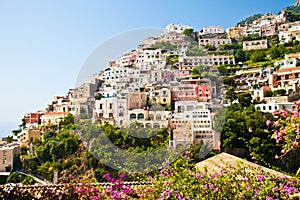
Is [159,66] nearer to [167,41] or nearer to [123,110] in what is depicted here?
[167,41]

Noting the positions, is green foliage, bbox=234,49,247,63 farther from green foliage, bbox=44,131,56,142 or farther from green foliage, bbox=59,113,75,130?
green foliage, bbox=44,131,56,142

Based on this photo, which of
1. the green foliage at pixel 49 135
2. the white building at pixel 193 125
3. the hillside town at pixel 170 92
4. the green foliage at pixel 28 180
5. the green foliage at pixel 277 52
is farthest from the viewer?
the green foliage at pixel 277 52

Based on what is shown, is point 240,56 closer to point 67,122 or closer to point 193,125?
point 193,125

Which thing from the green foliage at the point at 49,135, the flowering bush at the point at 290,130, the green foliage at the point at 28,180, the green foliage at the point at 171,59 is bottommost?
the green foliage at the point at 28,180

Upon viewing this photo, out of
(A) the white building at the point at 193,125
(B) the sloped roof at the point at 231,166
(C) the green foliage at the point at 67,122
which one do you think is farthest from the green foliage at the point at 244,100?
(B) the sloped roof at the point at 231,166

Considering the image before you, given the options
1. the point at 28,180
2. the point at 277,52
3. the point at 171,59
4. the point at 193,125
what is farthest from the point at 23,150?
the point at 277,52

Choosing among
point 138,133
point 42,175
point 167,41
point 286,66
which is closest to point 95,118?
→ point 138,133

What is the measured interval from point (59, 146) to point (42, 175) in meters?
1.59

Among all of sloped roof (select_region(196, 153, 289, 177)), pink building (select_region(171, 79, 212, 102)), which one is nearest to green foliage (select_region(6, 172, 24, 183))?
pink building (select_region(171, 79, 212, 102))

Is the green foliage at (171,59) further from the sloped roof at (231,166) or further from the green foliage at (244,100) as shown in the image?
the sloped roof at (231,166)

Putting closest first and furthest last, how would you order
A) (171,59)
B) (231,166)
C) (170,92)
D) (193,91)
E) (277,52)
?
1. (231,166)
2. (193,91)
3. (170,92)
4. (171,59)
5. (277,52)

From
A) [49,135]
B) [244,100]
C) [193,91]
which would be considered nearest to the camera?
[193,91]

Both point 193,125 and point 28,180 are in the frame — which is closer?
point 193,125

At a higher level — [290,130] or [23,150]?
[290,130]
